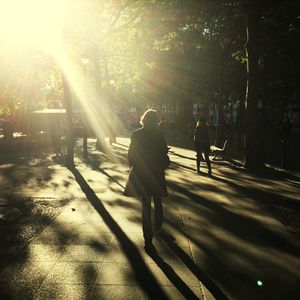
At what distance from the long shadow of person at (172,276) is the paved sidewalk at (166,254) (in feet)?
0.03

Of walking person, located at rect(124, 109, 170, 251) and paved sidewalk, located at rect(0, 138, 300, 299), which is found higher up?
walking person, located at rect(124, 109, 170, 251)

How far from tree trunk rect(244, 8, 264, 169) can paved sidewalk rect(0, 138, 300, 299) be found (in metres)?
5.77

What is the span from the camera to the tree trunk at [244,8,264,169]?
16.2 meters

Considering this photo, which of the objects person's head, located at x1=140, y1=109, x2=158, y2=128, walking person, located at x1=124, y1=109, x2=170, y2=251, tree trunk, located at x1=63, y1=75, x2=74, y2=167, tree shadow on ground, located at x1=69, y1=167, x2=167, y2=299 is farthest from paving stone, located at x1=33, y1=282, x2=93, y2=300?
tree trunk, located at x1=63, y1=75, x2=74, y2=167

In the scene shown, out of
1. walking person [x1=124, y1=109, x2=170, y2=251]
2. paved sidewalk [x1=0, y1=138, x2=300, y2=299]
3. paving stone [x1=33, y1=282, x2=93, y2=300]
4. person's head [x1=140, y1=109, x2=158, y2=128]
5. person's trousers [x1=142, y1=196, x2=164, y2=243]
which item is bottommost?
paved sidewalk [x1=0, y1=138, x2=300, y2=299]

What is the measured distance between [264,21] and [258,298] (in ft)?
71.4

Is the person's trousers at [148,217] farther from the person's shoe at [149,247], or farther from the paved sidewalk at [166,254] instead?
the paved sidewalk at [166,254]

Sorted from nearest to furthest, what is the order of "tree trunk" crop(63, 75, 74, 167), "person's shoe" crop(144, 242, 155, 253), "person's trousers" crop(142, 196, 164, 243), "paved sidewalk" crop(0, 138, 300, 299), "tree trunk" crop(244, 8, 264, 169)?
"paved sidewalk" crop(0, 138, 300, 299) < "person's shoe" crop(144, 242, 155, 253) < "person's trousers" crop(142, 196, 164, 243) < "tree trunk" crop(244, 8, 264, 169) < "tree trunk" crop(63, 75, 74, 167)

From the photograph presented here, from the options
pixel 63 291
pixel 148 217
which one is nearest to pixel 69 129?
pixel 148 217

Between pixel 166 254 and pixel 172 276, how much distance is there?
2.76 ft

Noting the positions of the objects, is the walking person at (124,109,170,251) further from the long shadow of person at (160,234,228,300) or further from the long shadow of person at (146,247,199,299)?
the long shadow of person at (146,247,199,299)

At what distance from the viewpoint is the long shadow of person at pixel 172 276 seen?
4.69 metres

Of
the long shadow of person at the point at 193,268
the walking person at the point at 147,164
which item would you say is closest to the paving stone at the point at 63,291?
the long shadow of person at the point at 193,268

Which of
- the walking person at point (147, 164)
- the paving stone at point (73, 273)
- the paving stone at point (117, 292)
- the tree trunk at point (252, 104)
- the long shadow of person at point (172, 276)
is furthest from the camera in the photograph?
the tree trunk at point (252, 104)
